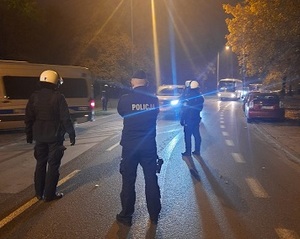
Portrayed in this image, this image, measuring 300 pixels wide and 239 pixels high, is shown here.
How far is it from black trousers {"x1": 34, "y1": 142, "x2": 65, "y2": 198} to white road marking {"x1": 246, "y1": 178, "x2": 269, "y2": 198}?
3.12m

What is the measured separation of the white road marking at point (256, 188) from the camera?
20.1ft

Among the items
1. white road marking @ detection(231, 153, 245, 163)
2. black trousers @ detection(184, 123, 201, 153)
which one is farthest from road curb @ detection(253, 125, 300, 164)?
black trousers @ detection(184, 123, 201, 153)

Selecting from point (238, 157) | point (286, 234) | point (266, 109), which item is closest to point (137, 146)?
point (286, 234)

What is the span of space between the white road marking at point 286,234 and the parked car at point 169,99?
1866 cm

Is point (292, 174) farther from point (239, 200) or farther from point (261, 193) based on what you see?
point (239, 200)

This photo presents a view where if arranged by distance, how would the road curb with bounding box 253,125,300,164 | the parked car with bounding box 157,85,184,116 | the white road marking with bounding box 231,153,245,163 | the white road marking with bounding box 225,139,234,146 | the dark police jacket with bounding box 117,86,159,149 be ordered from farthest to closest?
the parked car with bounding box 157,85,184,116, the white road marking with bounding box 225,139,234,146, the road curb with bounding box 253,125,300,164, the white road marking with bounding box 231,153,245,163, the dark police jacket with bounding box 117,86,159,149

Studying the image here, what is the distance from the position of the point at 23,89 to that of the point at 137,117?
9.52 metres

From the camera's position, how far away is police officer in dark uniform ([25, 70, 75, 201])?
5.54m

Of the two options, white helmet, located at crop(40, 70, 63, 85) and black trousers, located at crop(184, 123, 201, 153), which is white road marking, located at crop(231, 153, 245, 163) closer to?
black trousers, located at crop(184, 123, 201, 153)

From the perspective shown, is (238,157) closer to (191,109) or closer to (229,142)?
(191,109)

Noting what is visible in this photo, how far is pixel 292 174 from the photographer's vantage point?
775 centimetres

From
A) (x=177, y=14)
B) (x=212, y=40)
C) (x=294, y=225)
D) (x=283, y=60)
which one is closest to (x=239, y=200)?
(x=294, y=225)

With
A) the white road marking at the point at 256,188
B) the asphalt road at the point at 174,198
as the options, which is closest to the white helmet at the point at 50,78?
the asphalt road at the point at 174,198

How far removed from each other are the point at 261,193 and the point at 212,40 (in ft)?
158
